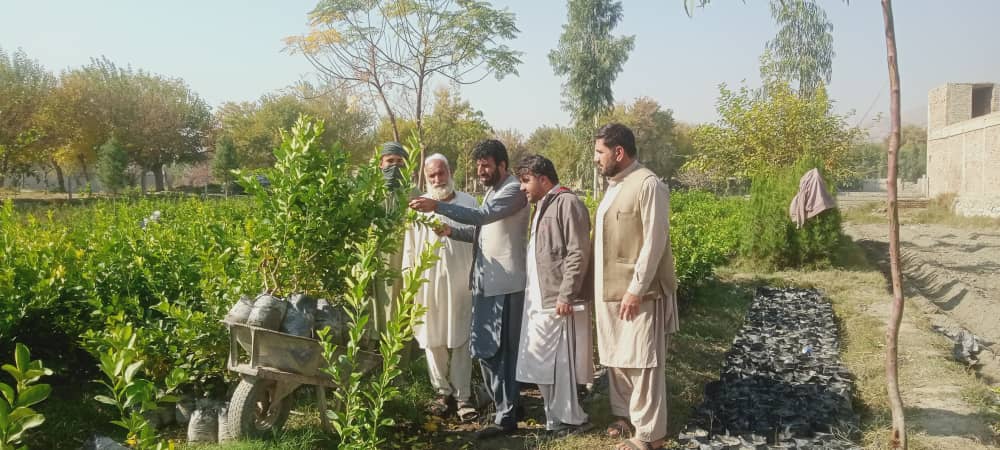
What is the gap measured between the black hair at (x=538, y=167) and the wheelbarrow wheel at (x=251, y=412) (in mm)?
1897

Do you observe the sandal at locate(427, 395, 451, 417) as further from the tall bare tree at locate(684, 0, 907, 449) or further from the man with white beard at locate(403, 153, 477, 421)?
the tall bare tree at locate(684, 0, 907, 449)

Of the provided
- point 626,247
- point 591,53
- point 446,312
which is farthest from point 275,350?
point 591,53

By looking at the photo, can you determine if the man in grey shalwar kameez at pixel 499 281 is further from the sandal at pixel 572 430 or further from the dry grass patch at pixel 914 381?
the dry grass patch at pixel 914 381

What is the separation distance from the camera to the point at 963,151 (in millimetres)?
24734

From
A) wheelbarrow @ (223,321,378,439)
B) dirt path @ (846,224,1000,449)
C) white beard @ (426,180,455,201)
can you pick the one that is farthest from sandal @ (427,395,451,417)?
dirt path @ (846,224,1000,449)

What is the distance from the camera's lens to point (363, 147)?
36.1 meters

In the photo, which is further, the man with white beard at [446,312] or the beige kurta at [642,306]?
the man with white beard at [446,312]

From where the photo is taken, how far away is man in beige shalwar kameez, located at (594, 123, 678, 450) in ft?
10.9

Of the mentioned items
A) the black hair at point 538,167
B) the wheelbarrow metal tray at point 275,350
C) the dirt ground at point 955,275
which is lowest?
the dirt ground at point 955,275

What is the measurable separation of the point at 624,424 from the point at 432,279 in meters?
1.49

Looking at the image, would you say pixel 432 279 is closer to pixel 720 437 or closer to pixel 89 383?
pixel 720 437

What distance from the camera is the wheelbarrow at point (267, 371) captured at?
294 centimetres

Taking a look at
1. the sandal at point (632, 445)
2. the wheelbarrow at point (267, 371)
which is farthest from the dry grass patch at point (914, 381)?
the wheelbarrow at point (267, 371)

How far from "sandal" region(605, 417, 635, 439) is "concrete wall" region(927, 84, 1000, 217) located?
23.4 m
